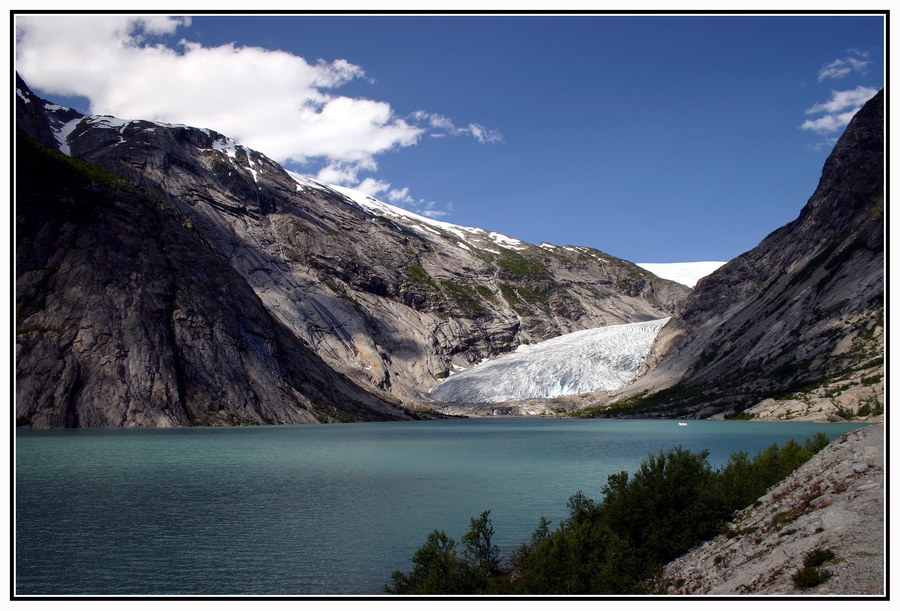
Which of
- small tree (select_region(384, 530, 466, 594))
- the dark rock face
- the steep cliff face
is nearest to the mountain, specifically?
the dark rock face

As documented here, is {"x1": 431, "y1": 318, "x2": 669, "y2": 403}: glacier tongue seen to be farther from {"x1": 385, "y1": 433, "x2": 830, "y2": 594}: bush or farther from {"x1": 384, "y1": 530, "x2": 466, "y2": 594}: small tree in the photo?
{"x1": 384, "y1": 530, "x2": 466, "y2": 594}: small tree

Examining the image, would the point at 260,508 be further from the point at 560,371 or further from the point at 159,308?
the point at 560,371

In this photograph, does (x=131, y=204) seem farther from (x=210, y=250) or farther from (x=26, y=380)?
(x=26, y=380)

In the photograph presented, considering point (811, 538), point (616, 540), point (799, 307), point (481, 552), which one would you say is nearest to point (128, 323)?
point (481, 552)

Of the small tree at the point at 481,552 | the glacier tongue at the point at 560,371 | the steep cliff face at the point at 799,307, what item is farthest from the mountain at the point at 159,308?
the small tree at the point at 481,552

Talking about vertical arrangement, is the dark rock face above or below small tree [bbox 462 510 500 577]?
above

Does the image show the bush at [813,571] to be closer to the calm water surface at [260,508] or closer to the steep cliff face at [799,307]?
the calm water surface at [260,508]
